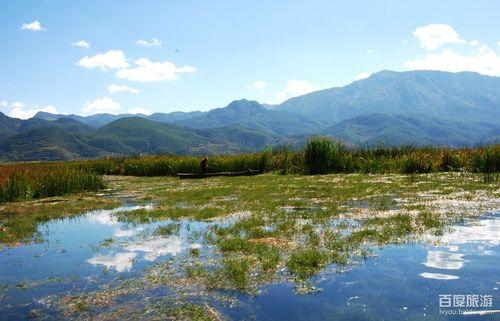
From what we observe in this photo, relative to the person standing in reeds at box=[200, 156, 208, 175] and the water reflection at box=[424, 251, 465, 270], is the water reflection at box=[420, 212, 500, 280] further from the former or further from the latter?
the person standing in reeds at box=[200, 156, 208, 175]

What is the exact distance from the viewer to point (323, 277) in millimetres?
8984

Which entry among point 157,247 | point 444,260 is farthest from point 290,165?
point 444,260

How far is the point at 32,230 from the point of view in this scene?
15.1 metres

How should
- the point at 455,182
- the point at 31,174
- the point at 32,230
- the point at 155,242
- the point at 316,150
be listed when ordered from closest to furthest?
the point at 155,242 → the point at 32,230 → the point at 455,182 → the point at 31,174 → the point at 316,150

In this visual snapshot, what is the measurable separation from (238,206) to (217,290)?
9.60m

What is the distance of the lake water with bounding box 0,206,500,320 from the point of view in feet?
24.1

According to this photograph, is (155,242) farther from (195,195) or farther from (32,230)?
(195,195)

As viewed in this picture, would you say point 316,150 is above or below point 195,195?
above

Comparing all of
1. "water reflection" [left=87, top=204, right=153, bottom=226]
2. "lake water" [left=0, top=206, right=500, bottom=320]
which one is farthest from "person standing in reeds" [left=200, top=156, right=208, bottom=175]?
"lake water" [left=0, top=206, right=500, bottom=320]

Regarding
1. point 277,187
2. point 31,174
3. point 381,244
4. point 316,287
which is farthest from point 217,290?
point 31,174

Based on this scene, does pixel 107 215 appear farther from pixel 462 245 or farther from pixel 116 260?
pixel 462 245

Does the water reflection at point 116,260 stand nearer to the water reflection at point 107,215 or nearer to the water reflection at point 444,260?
the water reflection at point 107,215

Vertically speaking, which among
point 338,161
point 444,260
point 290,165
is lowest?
point 444,260

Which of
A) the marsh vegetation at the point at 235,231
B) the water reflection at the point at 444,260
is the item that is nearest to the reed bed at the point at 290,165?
the marsh vegetation at the point at 235,231
